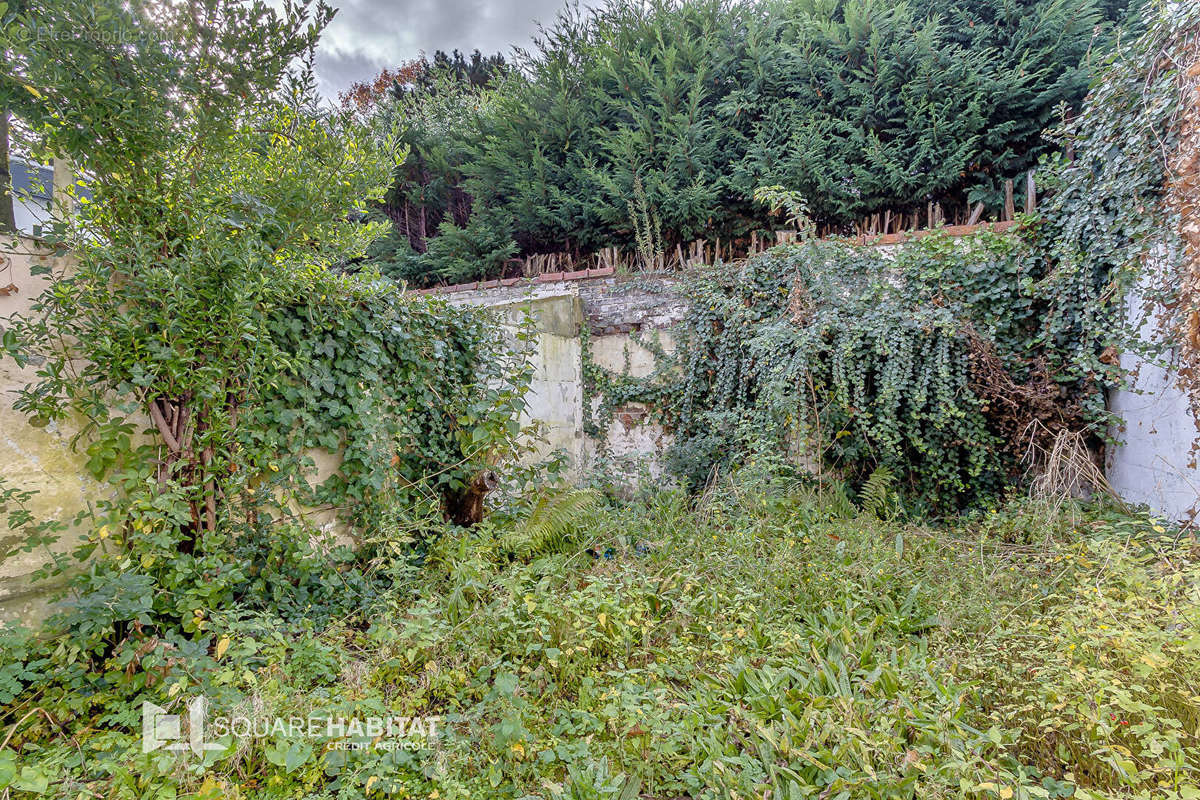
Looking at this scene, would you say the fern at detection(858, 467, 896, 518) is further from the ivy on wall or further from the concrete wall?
the concrete wall

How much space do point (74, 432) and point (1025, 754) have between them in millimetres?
3774

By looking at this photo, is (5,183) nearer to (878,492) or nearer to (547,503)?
(547,503)

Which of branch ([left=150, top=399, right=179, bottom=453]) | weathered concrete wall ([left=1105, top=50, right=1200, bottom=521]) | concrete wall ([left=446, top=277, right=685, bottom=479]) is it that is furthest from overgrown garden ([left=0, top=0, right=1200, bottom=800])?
concrete wall ([left=446, top=277, right=685, bottom=479])

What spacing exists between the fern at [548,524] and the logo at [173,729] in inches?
64.3

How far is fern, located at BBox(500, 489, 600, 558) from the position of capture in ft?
10.6

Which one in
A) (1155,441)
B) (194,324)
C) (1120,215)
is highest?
(1120,215)

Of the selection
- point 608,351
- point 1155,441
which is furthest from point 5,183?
point 1155,441

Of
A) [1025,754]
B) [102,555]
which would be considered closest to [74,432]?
[102,555]

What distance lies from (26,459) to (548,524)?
2434 millimetres

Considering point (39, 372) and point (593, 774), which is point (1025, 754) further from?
point (39, 372)

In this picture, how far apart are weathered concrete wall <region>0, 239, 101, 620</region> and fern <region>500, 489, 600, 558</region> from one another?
2.01 meters

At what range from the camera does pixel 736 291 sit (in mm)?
4922

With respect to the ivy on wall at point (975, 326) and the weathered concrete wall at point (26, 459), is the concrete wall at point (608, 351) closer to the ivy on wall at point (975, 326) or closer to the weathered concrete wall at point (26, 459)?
the ivy on wall at point (975, 326)

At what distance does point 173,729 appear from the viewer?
1.77 meters
